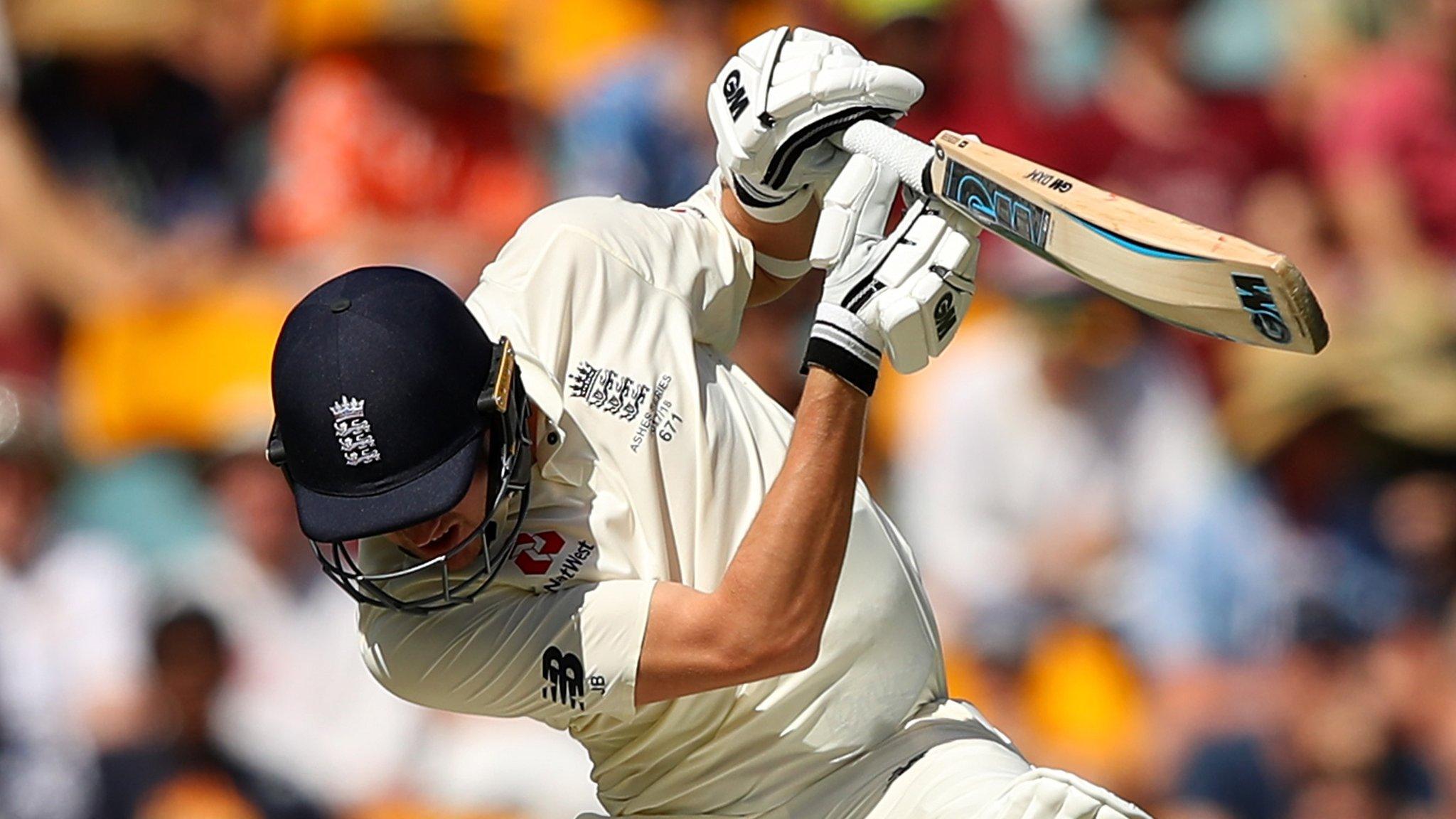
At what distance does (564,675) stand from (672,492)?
325 mm

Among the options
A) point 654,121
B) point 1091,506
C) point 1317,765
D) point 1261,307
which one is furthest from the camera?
point 654,121

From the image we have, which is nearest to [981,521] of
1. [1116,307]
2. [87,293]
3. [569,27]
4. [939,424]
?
[939,424]

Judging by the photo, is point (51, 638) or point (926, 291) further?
point (51, 638)

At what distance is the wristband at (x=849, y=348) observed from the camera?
2.96 metres

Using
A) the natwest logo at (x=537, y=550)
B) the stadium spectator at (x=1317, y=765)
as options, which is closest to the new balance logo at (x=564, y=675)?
the natwest logo at (x=537, y=550)

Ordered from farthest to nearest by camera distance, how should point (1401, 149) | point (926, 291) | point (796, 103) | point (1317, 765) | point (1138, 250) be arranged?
point (1401, 149) → point (1317, 765) → point (796, 103) → point (926, 291) → point (1138, 250)

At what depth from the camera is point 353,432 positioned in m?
2.91

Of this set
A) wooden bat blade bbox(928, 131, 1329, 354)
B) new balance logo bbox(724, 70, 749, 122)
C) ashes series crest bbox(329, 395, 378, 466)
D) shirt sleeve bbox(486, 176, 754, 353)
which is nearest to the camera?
wooden bat blade bbox(928, 131, 1329, 354)

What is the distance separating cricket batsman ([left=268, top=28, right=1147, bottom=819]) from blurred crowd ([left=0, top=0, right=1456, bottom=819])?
2.59 m

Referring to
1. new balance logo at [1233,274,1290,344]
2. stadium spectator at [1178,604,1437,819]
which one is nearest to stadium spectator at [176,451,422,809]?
stadium spectator at [1178,604,1437,819]

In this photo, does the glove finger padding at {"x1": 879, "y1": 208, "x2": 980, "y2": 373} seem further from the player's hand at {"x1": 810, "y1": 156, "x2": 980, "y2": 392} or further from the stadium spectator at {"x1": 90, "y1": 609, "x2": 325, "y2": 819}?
the stadium spectator at {"x1": 90, "y1": 609, "x2": 325, "y2": 819}

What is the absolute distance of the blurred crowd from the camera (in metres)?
5.98

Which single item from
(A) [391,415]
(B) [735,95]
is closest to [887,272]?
(B) [735,95]

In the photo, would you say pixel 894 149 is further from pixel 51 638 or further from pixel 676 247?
pixel 51 638
